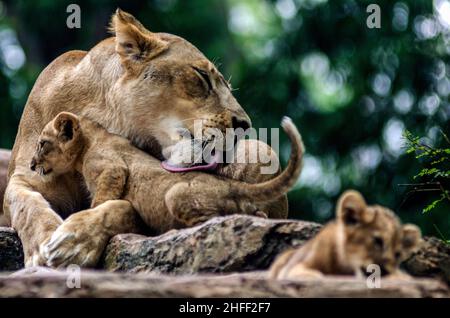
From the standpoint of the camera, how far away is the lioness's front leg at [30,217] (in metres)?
6.84

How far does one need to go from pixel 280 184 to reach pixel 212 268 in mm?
626

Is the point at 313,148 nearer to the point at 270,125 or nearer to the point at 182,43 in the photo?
the point at 270,125

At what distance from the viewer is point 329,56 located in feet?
59.6

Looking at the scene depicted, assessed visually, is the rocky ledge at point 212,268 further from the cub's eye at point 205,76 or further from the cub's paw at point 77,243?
the cub's eye at point 205,76

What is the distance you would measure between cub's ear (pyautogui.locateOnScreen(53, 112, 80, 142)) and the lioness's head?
0.38m

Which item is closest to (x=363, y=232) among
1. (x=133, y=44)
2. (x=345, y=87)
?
(x=133, y=44)

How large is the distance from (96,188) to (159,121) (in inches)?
25.1

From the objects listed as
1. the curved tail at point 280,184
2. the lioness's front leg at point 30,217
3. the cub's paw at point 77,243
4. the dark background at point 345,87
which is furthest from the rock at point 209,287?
the dark background at point 345,87

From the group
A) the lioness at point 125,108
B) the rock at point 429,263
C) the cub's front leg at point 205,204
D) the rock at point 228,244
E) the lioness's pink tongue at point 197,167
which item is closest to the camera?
the rock at point 429,263

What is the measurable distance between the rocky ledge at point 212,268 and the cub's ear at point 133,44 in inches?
54.8

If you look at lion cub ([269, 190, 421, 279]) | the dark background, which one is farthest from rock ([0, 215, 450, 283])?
the dark background

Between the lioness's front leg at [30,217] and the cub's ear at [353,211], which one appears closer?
the cub's ear at [353,211]

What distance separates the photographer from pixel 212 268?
585 centimetres
